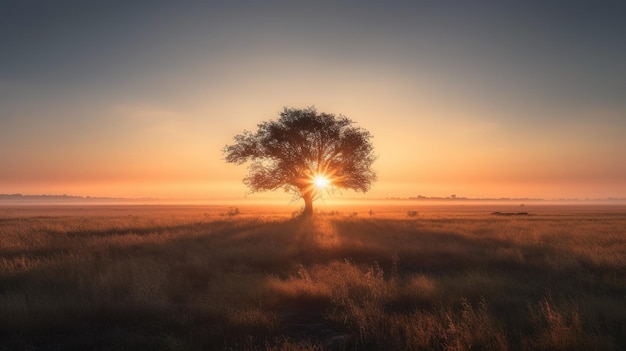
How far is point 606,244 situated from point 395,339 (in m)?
18.7

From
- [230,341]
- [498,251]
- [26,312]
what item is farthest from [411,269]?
[26,312]

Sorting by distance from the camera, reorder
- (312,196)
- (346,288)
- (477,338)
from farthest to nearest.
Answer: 1. (312,196)
2. (346,288)
3. (477,338)

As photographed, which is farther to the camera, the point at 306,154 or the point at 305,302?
the point at 306,154

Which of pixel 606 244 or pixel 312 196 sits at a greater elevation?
pixel 312 196

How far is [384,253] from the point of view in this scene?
17031mm

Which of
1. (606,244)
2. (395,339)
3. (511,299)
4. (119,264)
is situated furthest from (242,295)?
(606,244)

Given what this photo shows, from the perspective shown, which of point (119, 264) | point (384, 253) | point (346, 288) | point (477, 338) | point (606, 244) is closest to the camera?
point (477, 338)

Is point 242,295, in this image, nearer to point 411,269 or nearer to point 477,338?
point 477,338

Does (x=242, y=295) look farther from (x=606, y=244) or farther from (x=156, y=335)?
(x=606, y=244)

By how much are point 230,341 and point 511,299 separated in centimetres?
643

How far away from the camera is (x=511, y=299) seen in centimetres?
954

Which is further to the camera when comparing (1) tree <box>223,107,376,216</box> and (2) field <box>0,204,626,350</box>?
(1) tree <box>223,107,376,216</box>

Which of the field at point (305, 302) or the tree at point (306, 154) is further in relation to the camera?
the tree at point (306, 154)

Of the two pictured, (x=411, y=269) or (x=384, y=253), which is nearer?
(x=411, y=269)
